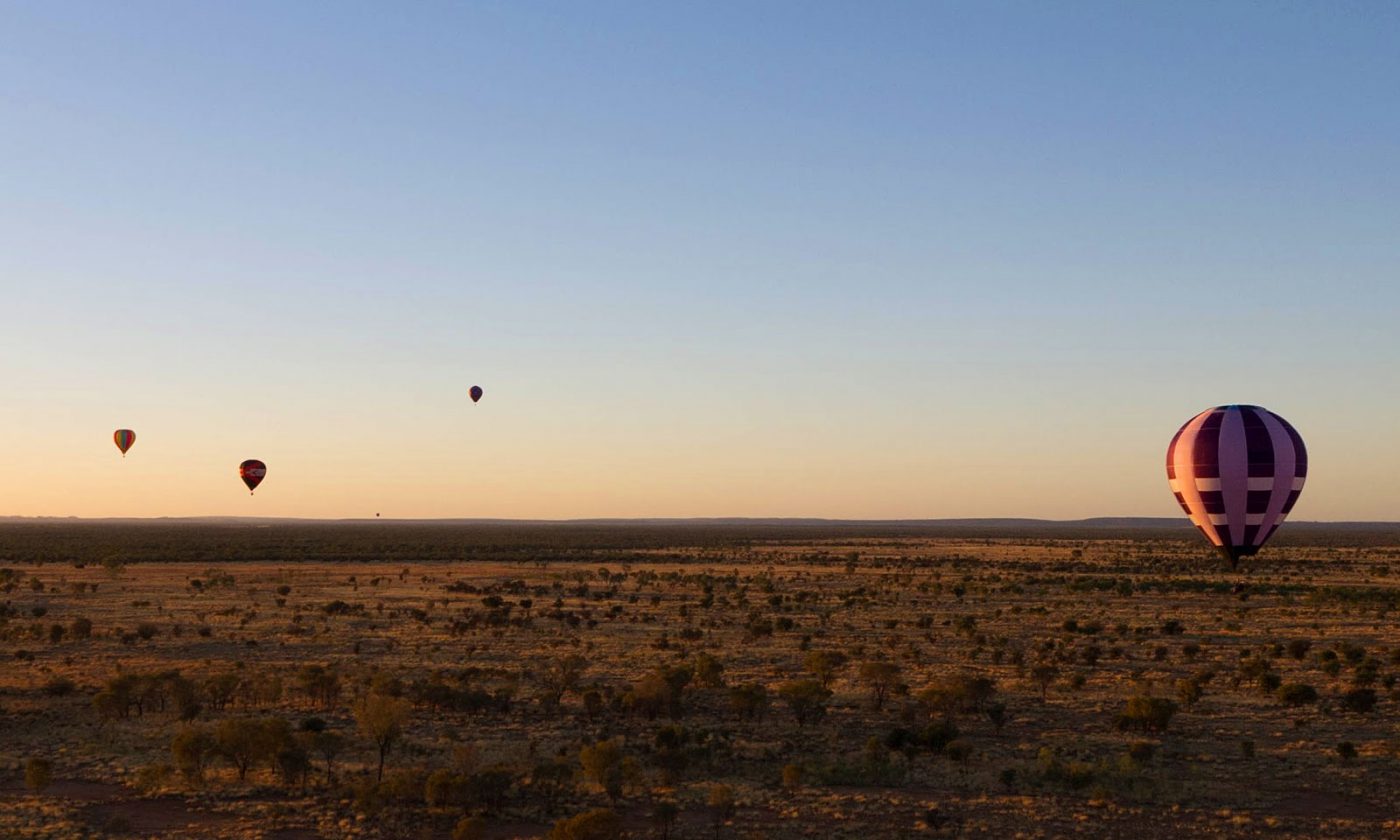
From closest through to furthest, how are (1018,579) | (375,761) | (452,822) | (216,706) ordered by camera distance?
(452,822), (375,761), (216,706), (1018,579)

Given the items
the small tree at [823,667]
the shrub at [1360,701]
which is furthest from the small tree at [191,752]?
the shrub at [1360,701]

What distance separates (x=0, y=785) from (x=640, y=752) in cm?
968

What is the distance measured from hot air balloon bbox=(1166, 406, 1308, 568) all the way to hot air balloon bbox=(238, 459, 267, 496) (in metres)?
52.5

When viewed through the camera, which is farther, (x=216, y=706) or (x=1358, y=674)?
(x=1358, y=674)

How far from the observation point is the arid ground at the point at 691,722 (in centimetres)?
1614

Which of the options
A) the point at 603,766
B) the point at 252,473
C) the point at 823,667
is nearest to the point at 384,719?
the point at 603,766

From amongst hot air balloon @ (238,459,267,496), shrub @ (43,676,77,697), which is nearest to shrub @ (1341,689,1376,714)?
shrub @ (43,676,77,697)

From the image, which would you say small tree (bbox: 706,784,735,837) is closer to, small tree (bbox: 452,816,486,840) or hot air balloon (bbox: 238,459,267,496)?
small tree (bbox: 452,816,486,840)

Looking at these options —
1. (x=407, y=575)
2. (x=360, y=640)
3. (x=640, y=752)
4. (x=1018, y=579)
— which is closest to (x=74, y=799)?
(x=640, y=752)

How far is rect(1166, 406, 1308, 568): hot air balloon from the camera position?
32281mm

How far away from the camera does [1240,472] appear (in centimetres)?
3241

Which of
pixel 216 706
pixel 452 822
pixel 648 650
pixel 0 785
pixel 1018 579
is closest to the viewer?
pixel 452 822

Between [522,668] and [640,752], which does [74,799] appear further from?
[522,668]

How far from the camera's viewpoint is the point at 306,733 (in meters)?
18.8
